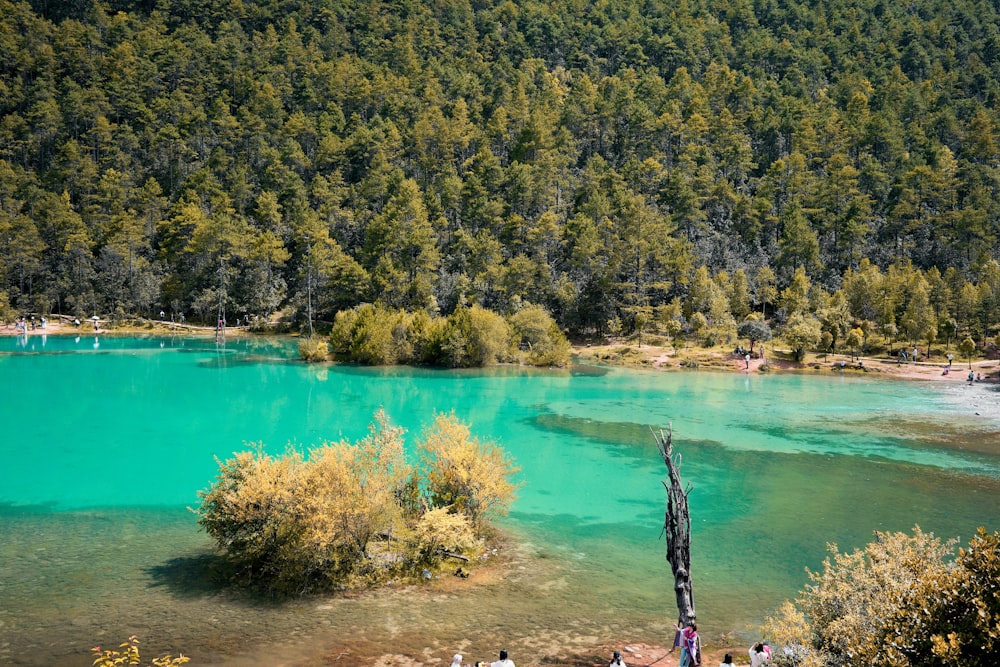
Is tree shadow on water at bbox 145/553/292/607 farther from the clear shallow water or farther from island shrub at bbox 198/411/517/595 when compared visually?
island shrub at bbox 198/411/517/595

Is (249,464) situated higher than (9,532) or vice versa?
(249,464)

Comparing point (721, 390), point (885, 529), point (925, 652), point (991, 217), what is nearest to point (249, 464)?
point (925, 652)

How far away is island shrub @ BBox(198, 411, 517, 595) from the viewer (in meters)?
21.8

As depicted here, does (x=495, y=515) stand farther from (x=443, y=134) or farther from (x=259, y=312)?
(x=443, y=134)

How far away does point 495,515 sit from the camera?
94.1ft

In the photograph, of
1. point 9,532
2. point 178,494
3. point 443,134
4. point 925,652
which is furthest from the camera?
point 443,134

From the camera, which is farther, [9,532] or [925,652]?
[9,532]

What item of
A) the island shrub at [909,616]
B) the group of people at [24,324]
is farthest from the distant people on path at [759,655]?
the group of people at [24,324]

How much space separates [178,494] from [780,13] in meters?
196

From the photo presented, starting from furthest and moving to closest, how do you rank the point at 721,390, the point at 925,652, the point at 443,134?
the point at 443,134, the point at 721,390, the point at 925,652

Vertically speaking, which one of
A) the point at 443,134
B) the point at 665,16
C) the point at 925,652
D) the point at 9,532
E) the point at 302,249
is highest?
the point at 665,16

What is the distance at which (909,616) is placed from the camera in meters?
11.7

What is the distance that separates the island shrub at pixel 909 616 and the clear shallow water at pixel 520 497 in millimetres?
5488

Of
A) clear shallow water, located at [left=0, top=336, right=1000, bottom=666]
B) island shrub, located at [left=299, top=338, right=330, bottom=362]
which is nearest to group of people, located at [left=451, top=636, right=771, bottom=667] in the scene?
clear shallow water, located at [left=0, top=336, right=1000, bottom=666]
